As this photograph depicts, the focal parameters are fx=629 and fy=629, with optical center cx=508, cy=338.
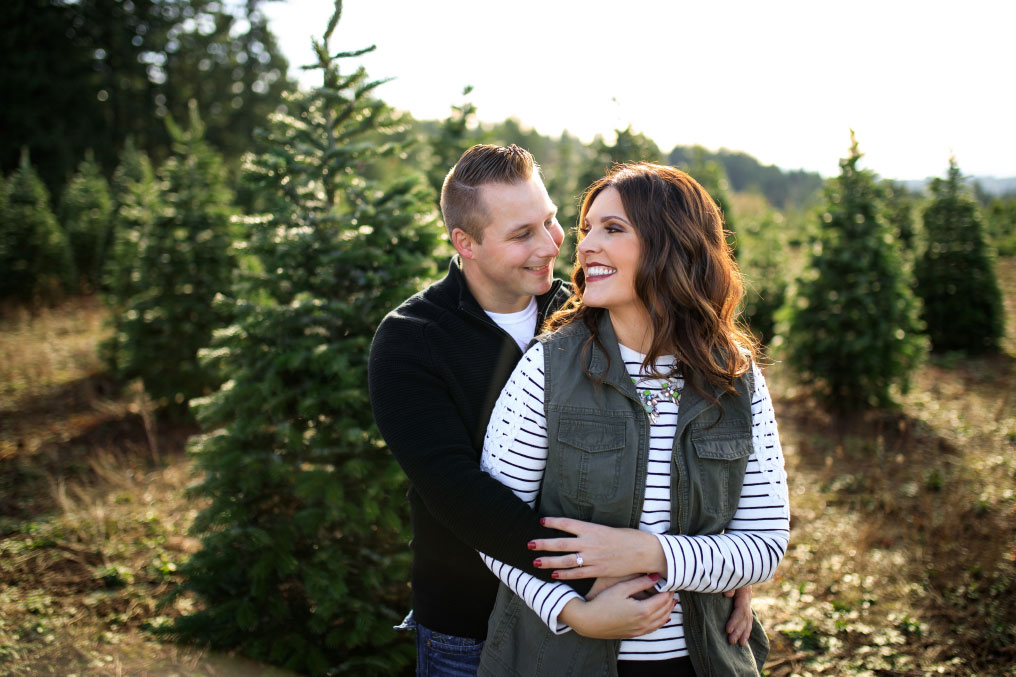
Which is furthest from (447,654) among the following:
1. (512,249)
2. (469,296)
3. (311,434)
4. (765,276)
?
(765,276)

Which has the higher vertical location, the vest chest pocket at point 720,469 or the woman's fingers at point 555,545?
the vest chest pocket at point 720,469

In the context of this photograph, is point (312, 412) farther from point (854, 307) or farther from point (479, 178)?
point (854, 307)

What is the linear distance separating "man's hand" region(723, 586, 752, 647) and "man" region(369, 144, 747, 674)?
1.62ft

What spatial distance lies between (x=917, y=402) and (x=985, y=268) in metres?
3.46

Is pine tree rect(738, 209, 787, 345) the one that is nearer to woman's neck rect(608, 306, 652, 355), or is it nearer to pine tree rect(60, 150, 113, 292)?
woman's neck rect(608, 306, 652, 355)

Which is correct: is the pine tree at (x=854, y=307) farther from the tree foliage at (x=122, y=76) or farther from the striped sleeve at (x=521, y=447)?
the tree foliage at (x=122, y=76)

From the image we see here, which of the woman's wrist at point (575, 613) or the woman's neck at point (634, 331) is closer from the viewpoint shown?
the woman's wrist at point (575, 613)

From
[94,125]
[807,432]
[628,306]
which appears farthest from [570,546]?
[94,125]

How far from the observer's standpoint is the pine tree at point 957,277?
30.2ft

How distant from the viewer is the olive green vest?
5.42ft

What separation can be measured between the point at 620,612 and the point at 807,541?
371cm

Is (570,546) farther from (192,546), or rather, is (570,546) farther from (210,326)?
(210,326)

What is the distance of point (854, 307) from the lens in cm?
→ 698

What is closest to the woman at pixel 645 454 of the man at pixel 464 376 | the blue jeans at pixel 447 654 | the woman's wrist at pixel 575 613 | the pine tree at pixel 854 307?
the woman's wrist at pixel 575 613
